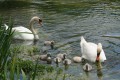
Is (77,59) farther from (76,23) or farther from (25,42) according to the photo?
(76,23)

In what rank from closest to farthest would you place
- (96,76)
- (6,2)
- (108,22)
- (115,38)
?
(96,76)
(115,38)
(108,22)
(6,2)

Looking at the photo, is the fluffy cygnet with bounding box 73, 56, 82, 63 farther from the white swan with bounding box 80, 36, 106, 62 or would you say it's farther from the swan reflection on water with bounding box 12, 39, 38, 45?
the swan reflection on water with bounding box 12, 39, 38, 45

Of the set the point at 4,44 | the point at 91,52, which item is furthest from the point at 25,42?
the point at 4,44

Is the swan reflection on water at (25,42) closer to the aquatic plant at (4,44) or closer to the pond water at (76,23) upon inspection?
the pond water at (76,23)

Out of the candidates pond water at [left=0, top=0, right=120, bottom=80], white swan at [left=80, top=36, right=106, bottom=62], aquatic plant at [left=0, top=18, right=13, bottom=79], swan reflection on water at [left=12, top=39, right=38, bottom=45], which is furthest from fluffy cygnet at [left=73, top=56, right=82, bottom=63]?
aquatic plant at [left=0, top=18, right=13, bottom=79]

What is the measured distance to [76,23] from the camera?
17.2 meters

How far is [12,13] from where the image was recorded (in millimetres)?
20109

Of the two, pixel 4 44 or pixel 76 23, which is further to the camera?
pixel 76 23

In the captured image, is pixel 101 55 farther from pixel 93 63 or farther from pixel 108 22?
pixel 108 22

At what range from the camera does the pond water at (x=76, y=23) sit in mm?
11945

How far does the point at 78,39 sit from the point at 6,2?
10255 mm

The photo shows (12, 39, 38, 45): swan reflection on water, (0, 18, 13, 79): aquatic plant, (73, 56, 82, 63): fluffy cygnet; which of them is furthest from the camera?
(12, 39, 38, 45): swan reflection on water

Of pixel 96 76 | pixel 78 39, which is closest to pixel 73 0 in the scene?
pixel 78 39

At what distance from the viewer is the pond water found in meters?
11.9
